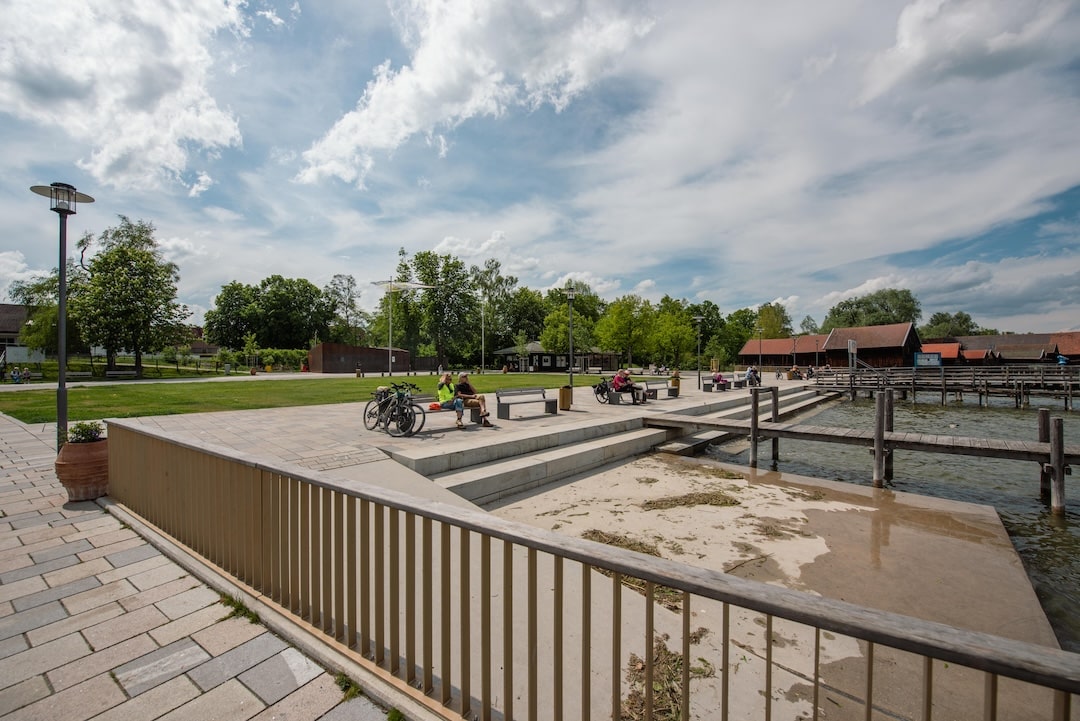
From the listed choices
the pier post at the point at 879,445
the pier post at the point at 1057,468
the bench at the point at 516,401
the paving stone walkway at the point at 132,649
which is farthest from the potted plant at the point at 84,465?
the pier post at the point at 1057,468

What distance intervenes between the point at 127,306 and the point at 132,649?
123 ft

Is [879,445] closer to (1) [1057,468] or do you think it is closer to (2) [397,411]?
(1) [1057,468]

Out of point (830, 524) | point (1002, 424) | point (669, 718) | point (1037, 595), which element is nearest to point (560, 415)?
point (830, 524)

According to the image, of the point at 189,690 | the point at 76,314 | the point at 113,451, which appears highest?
the point at 76,314

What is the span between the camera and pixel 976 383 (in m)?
31.6

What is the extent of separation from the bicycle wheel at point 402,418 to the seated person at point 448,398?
4.45 ft

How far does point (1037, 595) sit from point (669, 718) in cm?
595

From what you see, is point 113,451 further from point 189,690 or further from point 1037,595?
point 1037,595

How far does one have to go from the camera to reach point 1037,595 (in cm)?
572

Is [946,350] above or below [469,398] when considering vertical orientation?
above

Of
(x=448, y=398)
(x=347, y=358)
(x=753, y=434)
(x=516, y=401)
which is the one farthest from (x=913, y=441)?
(x=347, y=358)

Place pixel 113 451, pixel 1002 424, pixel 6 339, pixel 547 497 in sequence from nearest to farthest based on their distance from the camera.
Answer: pixel 113 451 < pixel 547 497 < pixel 1002 424 < pixel 6 339

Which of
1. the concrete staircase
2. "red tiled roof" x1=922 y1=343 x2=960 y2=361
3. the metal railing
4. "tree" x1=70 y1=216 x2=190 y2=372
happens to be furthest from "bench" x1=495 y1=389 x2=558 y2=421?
"red tiled roof" x1=922 y1=343 x2=960 y2=361

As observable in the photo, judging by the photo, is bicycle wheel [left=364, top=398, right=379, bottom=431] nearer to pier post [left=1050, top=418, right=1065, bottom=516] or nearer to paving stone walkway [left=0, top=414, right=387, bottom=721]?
paving stone walkway [left=0, top=414, right=387, bottom=721]
